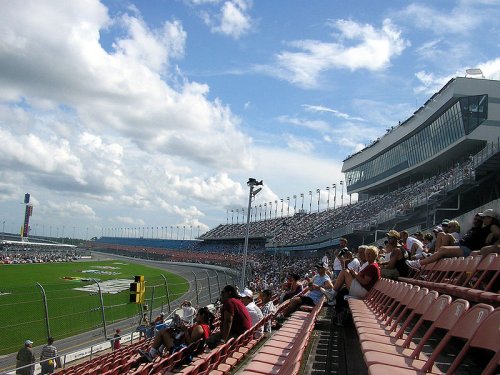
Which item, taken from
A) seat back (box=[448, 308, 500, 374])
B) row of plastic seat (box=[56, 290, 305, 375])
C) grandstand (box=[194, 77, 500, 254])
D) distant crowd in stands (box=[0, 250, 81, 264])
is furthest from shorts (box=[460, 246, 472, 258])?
distant crowd in stands (box=[0, 250, 81, 264])

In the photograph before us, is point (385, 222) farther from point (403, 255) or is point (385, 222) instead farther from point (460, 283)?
point (460, 283)

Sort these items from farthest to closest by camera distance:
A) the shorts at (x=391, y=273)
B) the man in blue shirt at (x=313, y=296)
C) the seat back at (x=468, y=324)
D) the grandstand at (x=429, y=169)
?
the grandstand at (x=429, y=169) → the man in blue shirt at (x=313, y=296) → the shorts at (x=391, y=273) → the seat back at (x=468, y=324)

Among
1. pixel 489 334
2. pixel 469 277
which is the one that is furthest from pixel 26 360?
pixel 489 334

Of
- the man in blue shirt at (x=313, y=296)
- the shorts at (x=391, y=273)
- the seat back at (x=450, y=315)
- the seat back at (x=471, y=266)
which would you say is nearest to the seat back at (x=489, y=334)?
the seat back at (x=450, y=315)

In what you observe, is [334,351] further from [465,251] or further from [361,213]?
[361,213]

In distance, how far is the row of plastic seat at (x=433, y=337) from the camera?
8.48ft

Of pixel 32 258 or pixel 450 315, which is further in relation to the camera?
pixel 32 258

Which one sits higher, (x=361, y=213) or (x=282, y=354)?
(x=361, y=213)

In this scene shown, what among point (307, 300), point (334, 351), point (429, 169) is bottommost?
point (334, 351)

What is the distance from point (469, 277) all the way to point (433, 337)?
2.38ft

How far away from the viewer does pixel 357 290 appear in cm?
751

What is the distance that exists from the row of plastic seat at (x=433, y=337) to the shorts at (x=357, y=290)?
1.92 m

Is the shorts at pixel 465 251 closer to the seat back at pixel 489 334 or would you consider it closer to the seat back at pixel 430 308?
the seat back at pixel 430 308

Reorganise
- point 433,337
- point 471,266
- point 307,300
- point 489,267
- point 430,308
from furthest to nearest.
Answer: point 307,300 < point 471,266 < point 433,337 < point 489,267 < point 430,308
